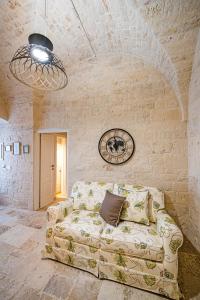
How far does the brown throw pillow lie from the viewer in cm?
185

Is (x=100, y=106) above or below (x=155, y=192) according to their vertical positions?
above

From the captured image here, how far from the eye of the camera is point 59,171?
5098mm

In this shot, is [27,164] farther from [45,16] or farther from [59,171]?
[45,16]

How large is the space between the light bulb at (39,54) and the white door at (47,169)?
251 cm

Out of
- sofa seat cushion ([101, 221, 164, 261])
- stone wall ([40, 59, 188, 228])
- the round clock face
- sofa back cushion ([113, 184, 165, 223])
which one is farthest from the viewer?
the round clock face

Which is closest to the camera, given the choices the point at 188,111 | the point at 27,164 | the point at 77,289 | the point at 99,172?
the point at 77,289

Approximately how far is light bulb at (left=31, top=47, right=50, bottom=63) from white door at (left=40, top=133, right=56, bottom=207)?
251 cm

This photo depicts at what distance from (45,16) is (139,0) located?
1345 mm

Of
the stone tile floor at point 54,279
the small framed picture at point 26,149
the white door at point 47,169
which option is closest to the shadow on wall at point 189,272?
the stone tile floor at point 54,279

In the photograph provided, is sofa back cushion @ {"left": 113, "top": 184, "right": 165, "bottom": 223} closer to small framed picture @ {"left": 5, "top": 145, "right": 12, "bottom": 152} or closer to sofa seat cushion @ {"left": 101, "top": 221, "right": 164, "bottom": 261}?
sofa seat cushion @ {"left": 101, "top": 221, "right": 164, "bottom": 261}

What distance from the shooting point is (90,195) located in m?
2.35

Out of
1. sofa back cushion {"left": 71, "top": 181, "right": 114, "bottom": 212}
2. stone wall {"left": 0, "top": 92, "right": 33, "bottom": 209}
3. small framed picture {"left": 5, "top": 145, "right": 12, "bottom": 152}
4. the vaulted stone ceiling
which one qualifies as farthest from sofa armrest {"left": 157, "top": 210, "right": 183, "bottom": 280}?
small framed picture {"left": 5, "top": 145, "right": 12, "bottom": 152}

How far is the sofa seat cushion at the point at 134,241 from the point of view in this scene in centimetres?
140

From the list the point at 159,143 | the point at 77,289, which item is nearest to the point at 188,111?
the point at 159,143
